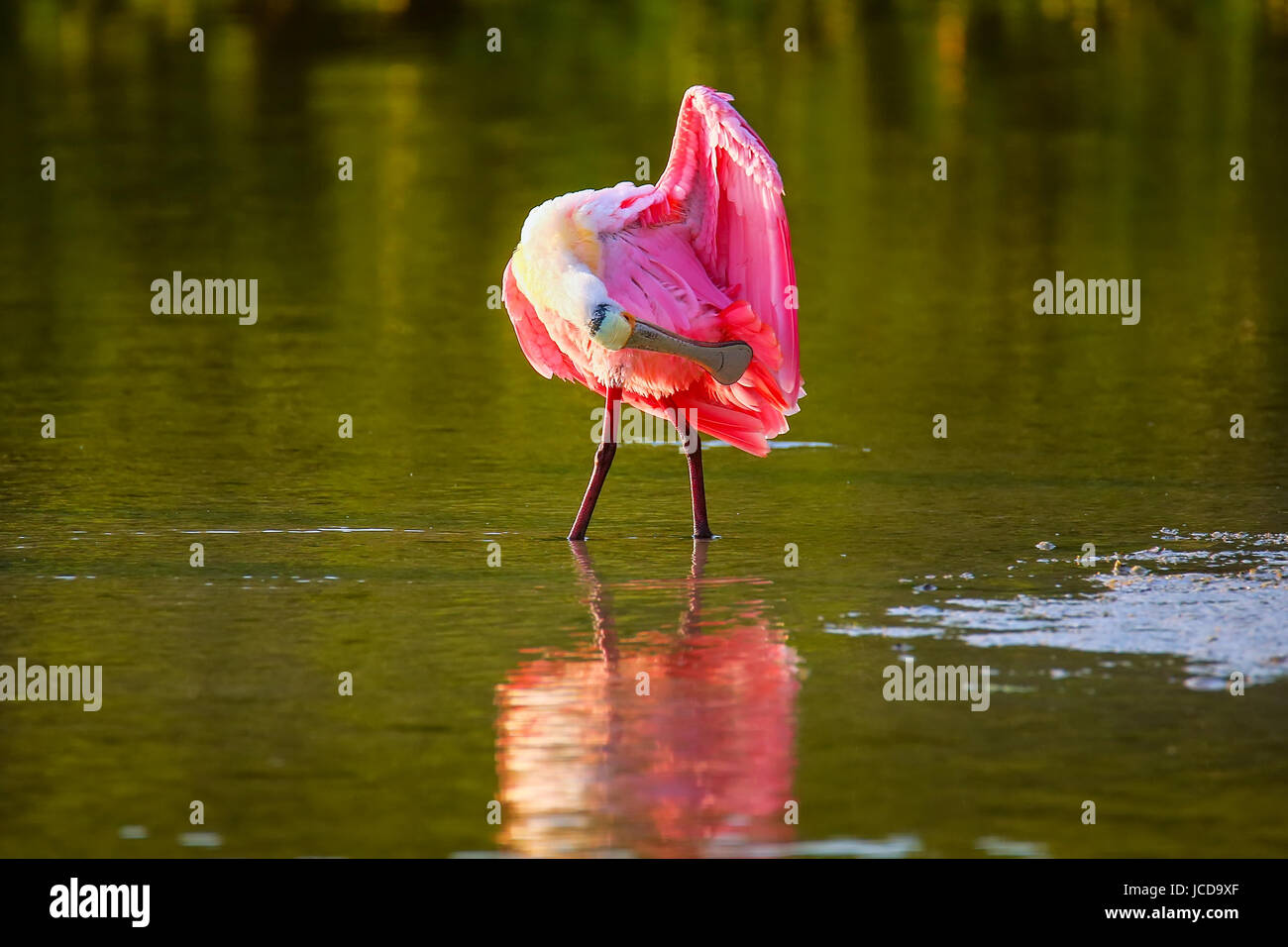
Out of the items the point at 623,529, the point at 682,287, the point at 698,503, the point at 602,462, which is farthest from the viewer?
the point at 623,529

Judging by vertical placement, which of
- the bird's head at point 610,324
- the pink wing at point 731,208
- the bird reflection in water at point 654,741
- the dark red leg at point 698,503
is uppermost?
the pink wing at point 731,208

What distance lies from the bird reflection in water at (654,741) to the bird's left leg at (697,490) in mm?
1261

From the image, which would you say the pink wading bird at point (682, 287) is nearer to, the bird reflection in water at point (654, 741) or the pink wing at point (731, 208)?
the pink wing at point (731, 208)

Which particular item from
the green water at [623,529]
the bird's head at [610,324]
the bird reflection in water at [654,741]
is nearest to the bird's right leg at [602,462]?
the green water at [623,529]

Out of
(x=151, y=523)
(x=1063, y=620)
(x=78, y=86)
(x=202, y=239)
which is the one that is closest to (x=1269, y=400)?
(x=1063, y=620)

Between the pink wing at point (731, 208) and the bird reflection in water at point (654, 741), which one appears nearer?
the bird reflection in water at point (654, 741)

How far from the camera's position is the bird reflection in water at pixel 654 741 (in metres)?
6.50

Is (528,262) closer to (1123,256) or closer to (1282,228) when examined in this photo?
(1123,256)

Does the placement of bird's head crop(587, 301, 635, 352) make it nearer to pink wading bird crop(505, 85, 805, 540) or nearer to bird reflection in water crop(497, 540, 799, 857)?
pink wading bird crop(505, 85, 805, 540)

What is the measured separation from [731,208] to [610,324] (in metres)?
0.97

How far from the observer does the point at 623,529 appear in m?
10.6

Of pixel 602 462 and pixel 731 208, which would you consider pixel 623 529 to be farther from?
pixel 731 208

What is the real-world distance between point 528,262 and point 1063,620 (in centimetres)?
282

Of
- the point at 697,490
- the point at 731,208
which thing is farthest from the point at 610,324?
the point at 697,490
